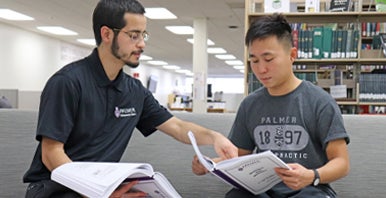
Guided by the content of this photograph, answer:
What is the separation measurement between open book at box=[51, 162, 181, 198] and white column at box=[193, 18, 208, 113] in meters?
6.75

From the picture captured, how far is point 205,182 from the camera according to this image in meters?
1.82

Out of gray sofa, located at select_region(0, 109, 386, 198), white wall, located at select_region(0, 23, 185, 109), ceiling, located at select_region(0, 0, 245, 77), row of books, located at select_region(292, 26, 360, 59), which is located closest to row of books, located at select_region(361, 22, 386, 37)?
row of books, located at select_region(292, 26, 360, 59)


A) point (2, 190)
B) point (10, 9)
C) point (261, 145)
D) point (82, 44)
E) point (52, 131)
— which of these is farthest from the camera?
point (82, 44)

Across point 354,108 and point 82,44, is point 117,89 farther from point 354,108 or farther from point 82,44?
point 82,44

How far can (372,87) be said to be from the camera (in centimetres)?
394

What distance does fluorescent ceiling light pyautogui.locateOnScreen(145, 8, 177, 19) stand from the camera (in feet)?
24.1

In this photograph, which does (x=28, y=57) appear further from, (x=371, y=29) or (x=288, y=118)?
(x=288, y=118)

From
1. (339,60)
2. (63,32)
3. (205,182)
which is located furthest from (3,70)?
(205,182)

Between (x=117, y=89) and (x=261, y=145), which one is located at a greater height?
(x=117, y=89)

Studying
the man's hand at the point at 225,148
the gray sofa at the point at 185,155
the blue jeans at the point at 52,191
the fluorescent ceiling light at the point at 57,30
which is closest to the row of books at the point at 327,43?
the gray sofa at the point at 185,155

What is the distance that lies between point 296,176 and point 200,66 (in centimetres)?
720

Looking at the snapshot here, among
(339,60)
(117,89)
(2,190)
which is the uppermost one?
(339,60)

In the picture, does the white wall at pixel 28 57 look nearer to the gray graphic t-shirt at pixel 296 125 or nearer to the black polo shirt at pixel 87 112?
the black polo shirt at pixel 87 112

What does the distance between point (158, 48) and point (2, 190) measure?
442 inches
